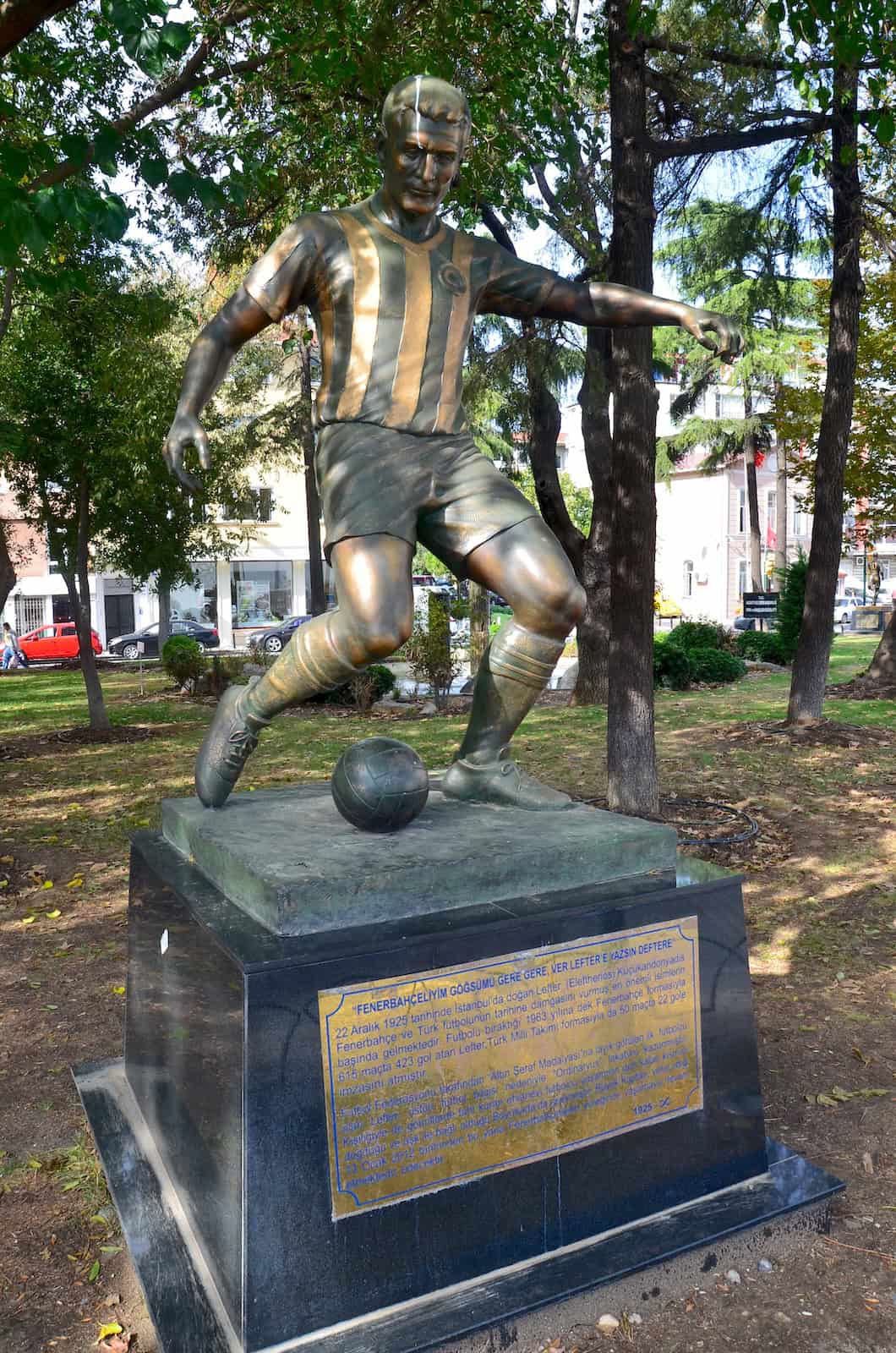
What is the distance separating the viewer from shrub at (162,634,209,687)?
1822 cm

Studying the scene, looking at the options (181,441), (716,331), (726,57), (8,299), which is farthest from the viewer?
(8,299)

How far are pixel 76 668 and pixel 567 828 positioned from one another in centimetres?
2613

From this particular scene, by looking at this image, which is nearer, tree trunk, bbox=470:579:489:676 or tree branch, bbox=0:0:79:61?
tree branch, bbox=0:0:79:61

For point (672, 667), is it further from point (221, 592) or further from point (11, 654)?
point (221, 592)

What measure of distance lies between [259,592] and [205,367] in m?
38.5

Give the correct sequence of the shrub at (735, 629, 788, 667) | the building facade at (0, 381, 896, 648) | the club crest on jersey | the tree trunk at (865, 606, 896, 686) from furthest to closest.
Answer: the building facade at (0, 381, 896, 648) < the shrub at (735, 629, 788, 667) < the tree trunk at (865, 606, 896, 686) < the club crest on jersey

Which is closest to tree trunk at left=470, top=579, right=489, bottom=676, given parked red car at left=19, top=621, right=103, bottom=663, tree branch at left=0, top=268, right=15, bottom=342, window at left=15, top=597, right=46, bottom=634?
tree branch at left=0, top=268, right=15, bottom=342

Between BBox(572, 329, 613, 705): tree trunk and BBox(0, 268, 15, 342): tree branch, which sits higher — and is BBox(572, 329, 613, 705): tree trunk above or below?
below

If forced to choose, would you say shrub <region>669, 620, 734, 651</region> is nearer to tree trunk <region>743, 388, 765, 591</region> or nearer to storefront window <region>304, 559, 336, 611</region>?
storefront window <region>304, 559, 336, 611</region>

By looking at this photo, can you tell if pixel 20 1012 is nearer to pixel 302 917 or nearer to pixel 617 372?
pixel 302 917

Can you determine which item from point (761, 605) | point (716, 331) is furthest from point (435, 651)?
point (716, 331)

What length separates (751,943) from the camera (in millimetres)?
5602

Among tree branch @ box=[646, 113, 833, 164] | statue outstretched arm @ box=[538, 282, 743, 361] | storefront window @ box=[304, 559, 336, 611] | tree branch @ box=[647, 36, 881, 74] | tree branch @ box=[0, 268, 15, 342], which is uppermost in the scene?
tree branch @ box=[647, 36, 881, 74]

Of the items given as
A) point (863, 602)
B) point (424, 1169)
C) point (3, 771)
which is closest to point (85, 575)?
point (3, 771)
